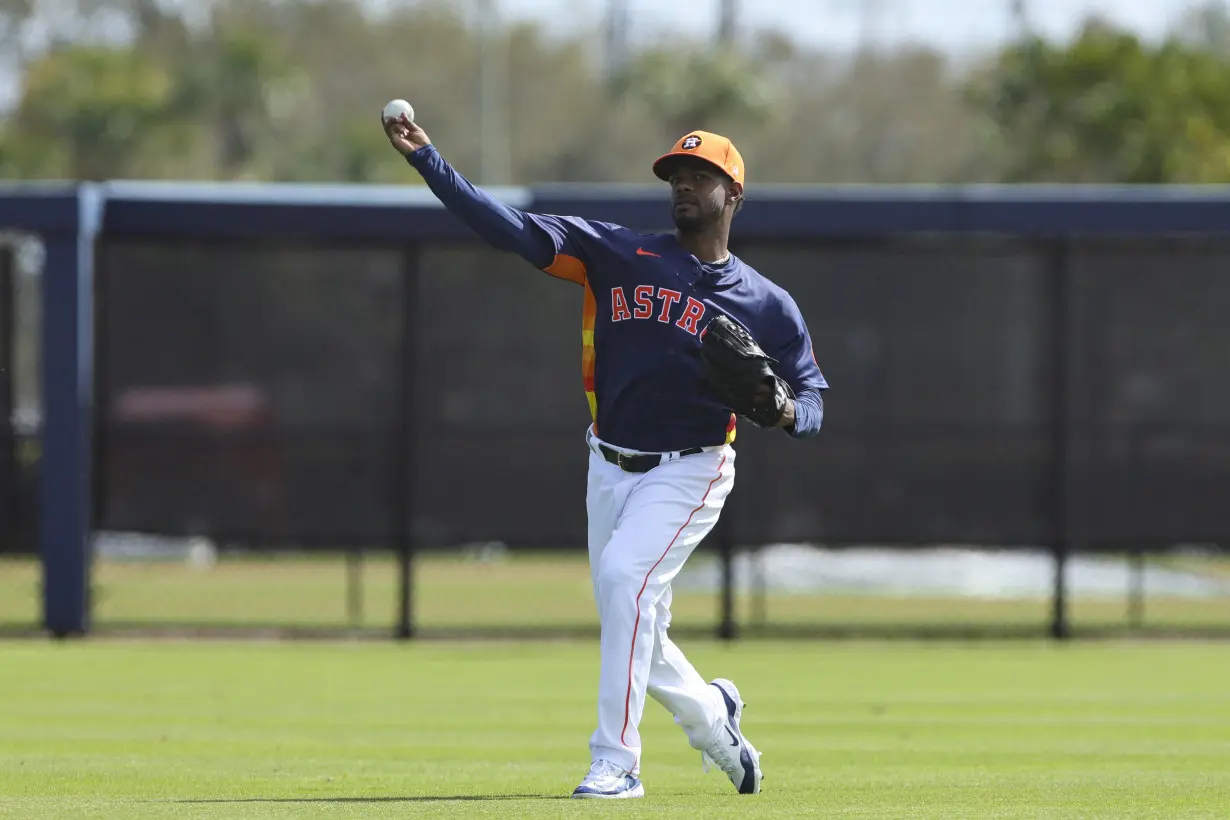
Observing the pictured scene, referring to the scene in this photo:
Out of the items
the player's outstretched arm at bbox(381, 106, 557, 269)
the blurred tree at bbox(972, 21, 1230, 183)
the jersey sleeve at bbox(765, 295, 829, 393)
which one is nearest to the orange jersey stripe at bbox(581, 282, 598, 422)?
the player's outstretched arm at bbox(381, 106, 557, 269)

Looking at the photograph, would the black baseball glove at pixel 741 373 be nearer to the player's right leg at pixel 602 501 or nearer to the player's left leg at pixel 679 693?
the player's right leg at pixel 602 501

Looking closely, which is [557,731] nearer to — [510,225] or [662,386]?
[662,386]

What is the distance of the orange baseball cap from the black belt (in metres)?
0.97

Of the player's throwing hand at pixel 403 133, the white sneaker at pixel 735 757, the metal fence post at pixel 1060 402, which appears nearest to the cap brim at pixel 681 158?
the player's throwing hand at pixel 403 133

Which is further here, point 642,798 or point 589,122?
point 589,122

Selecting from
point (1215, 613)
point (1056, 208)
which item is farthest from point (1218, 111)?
point (1056, 208)

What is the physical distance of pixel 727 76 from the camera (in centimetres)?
6253

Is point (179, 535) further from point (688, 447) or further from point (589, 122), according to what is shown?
point (589, 122)

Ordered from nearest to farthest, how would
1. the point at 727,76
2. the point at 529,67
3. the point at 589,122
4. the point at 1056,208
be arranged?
the point at 1056,208, the point at 727,76, the point at 589,122, the point at 529,67

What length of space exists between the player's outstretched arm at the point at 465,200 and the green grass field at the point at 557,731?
6.19 ft

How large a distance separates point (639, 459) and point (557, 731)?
292cm

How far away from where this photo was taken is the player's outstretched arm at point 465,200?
715 cm

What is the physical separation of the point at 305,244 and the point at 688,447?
881 centimetres

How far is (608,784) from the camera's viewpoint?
701cm
